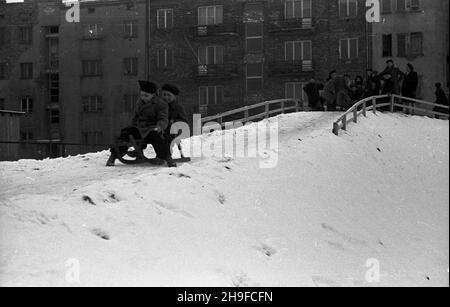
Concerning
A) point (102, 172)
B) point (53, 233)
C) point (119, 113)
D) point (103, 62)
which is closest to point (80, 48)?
point (103, 62)

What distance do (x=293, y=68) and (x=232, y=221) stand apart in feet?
83.3

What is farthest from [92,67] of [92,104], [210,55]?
[210,55]

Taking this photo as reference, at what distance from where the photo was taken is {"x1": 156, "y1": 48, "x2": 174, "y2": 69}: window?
36156 millimetres

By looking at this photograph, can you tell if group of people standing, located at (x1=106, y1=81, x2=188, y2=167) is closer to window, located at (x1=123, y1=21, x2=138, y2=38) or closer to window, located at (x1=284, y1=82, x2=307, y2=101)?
window, located at (x1=284, y1=82, x2=307, y2=101)

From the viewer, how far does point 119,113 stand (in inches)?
1433

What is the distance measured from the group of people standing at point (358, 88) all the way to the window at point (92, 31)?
18.0 metres

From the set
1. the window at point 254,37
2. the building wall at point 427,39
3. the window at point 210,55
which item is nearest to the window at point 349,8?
the building wall at point 427,39

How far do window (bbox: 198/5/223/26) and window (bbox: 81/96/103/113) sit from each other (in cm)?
722

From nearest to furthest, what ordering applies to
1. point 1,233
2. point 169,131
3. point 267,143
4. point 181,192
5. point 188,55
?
point 1,233 → point 181,192 → point 169,131 → point 267,143 → point 188,55

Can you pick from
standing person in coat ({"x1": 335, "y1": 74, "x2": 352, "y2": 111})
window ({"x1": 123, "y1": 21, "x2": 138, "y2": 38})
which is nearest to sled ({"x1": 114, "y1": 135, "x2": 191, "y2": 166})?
standing person in coat ({"x1": 335, "y1": 74, "x2": 352, "y2": 111})

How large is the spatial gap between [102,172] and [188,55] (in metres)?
25.1

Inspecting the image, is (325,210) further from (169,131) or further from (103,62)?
(103,62)

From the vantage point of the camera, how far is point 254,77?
34.5 metres

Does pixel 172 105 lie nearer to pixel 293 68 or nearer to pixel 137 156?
pixel 137 156
